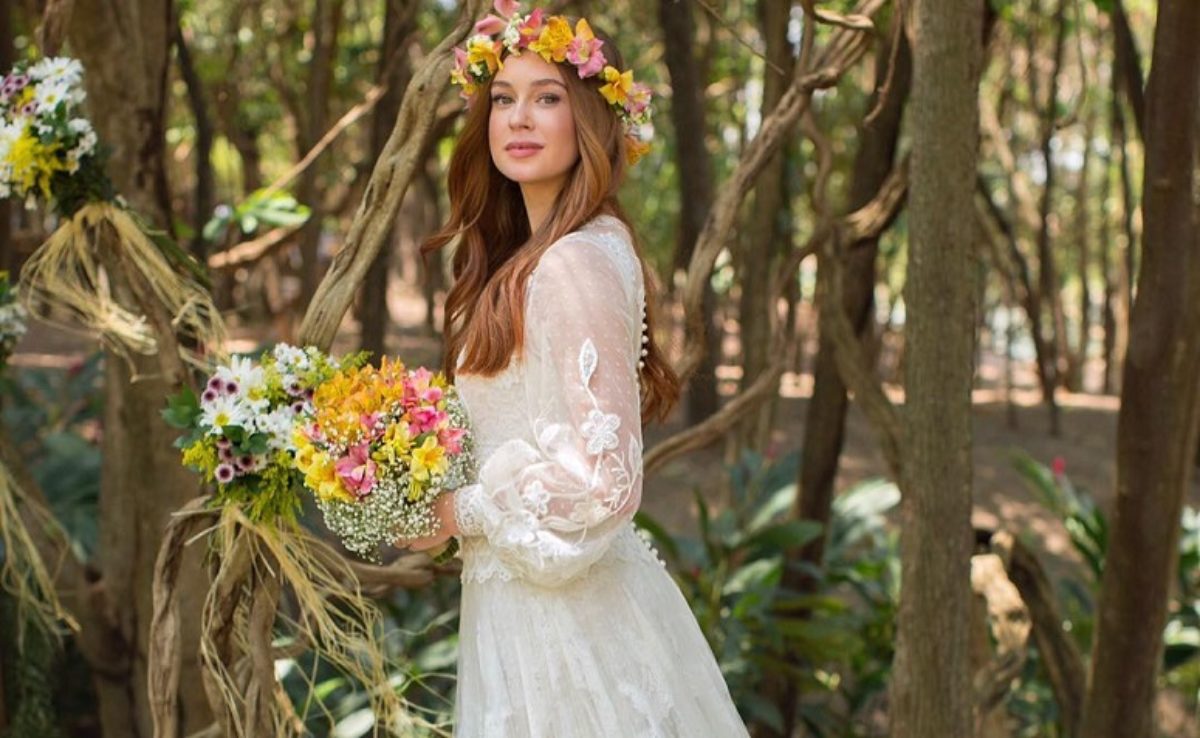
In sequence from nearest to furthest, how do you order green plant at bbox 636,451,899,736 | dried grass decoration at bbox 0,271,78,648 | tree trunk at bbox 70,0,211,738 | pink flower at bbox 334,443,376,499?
pink flower at bbox 334,443,376,499, dried grass decoration at bbox 0,271,78,648, tree trunk at bbox 70,0,211,738, green plant at bbox 636,451,899,736

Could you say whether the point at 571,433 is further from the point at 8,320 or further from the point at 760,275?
the point at 760,275

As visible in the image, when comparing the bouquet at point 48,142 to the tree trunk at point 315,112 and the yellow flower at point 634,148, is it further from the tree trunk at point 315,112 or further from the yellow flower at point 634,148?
the tree trunk at point 315,112

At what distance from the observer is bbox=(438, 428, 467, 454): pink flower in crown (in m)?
2.23

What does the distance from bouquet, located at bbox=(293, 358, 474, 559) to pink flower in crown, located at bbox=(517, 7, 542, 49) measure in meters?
0.54

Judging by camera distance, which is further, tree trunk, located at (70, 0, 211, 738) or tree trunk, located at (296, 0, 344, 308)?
tree trunk, located at (296, 0, 344, 308)

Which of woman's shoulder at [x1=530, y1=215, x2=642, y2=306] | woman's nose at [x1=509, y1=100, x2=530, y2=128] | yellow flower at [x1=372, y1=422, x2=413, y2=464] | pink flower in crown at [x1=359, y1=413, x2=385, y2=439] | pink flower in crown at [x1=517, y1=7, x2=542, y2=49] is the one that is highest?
pink flower in crown at [x1=517, y1=7, x2=542, y2=49]

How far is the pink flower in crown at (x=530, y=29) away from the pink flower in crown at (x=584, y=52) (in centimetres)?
6

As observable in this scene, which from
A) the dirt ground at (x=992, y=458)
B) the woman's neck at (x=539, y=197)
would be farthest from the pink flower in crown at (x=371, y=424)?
the dirt ground at (x=992, y=458)

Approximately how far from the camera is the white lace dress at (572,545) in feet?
7.27

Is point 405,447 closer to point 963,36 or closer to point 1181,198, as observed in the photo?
point 963,36

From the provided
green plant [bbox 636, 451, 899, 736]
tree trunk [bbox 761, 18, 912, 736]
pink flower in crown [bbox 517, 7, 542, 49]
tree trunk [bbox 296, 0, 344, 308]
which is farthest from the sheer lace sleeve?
tree trunk [bbox 296, 0, 344, 308]

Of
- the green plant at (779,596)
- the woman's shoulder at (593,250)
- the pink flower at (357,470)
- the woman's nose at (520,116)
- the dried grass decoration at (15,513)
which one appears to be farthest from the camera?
the green plant at (779,596)

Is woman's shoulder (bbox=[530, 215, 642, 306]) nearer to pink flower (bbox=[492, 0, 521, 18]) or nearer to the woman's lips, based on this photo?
the woman's lips

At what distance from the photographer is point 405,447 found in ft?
7.19
